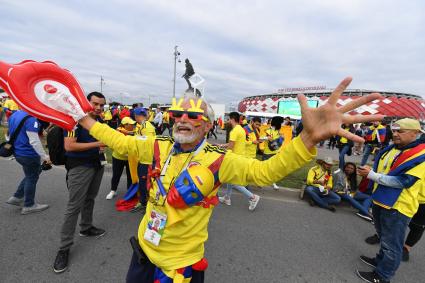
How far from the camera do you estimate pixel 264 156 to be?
608cm

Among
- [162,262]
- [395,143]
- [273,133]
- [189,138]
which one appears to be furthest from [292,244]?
[273,133]

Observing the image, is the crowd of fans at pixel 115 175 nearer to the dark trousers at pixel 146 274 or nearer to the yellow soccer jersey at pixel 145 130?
the yellow soccer jersey at pixel 145 130

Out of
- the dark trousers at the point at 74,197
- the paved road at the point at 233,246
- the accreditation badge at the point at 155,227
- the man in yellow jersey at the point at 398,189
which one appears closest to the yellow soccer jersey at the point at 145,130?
the paved road at the point at 233,246

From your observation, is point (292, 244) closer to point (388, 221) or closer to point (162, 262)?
point (388, 221)

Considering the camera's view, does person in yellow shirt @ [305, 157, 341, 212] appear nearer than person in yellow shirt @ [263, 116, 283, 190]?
Yes

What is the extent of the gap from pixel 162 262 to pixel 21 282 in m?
1.93

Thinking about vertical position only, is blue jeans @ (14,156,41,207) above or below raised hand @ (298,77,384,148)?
below

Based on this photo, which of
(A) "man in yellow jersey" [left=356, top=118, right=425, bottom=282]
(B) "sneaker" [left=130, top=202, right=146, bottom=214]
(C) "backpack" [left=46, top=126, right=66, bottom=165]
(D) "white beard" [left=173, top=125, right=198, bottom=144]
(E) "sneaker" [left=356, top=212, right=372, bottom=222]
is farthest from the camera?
(E) "sneaker" [left=356, top=212, right=372, bottom=222]

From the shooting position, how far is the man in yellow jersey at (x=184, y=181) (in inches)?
58.7

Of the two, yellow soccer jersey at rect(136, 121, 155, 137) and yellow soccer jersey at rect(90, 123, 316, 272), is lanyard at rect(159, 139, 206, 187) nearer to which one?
yellow soccer jersey at rect(90, 123, 316, 272)

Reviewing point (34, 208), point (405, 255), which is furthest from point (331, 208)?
point (34, 208)

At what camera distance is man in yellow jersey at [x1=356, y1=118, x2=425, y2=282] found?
96.8 inches

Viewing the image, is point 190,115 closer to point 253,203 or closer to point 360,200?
point 253,203

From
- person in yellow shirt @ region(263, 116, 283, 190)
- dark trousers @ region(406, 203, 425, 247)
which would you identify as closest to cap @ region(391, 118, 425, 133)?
dark trousers @ region(406, 203, 425, 247)
